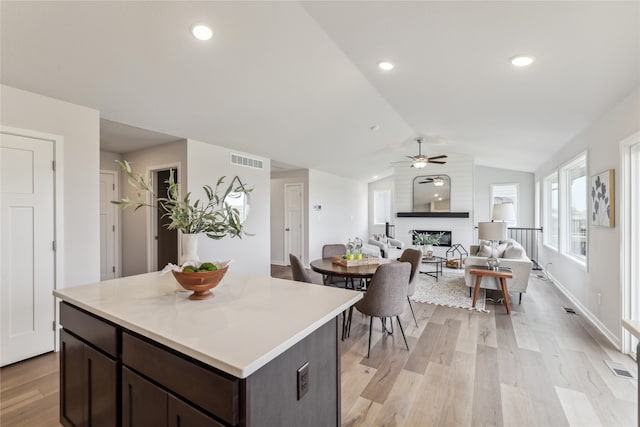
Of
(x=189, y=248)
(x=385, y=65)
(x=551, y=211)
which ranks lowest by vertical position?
(x=189, y=248)

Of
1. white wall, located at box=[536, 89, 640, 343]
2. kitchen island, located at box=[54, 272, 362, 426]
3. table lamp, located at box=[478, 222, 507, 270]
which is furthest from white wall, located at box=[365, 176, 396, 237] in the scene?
kitchen island, located at box=[54, 272, 362, 426]

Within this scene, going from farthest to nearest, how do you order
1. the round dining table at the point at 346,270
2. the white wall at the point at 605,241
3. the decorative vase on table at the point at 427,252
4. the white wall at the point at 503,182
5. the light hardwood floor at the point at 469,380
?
1. the white wall at the point at 503,182
2. the decorative vase on table at the point at 427,252
3. the round dining table at the point at 346,270
4. the white wall at the point at 605,241
5. the light hardwood floor at the point at 469,380

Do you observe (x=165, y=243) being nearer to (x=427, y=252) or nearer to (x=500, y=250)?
(x=427, y=252)

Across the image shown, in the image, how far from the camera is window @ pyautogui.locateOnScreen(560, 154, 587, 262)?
13.1ft

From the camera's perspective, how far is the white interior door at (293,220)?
7184mm

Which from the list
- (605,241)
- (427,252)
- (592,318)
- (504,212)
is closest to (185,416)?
(605,241)

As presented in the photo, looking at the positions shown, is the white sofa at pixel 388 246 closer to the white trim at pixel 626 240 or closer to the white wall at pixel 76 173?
the white trim at pixel 626 240

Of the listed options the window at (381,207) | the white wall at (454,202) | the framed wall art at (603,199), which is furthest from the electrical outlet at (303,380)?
the window at (381,207)

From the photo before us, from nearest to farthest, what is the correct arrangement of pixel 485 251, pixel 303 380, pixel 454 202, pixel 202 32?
1. pixel 303 380
2. pixel 202 32
3. pixel 485 251
4. pixel 454 202

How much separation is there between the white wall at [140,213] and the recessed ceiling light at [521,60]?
4.07 metres

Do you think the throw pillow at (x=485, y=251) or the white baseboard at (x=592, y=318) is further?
the throw pillow at (x=485, y=251)

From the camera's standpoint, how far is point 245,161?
5211 mm

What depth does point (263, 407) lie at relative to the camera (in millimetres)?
975

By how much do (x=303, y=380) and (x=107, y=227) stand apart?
17.2 ft
